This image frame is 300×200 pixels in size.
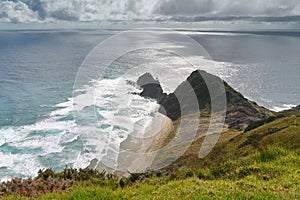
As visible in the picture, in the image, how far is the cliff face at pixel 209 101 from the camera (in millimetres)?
48812

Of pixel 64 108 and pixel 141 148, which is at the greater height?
pixel 141 148

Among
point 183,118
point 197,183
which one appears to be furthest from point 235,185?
point 183,118

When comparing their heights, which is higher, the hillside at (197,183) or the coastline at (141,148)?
the hillside at (197,183)

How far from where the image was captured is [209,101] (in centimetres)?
5609

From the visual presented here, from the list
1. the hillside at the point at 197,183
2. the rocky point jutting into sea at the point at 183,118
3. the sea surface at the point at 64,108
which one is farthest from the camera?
the sea surface at the point at 64,108

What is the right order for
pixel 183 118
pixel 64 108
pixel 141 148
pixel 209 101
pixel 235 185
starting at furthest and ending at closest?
pixel 64 108, pixel 209 101, pixel 183 118, pixel 141 148, pixel 235 185

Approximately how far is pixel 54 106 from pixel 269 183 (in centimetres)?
5887

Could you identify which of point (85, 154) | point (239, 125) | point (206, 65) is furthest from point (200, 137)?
point (206, 65)

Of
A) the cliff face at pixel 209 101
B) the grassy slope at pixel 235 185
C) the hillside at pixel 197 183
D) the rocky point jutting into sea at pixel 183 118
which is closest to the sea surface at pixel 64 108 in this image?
the rocky point jutting into sea at pixel 183 118

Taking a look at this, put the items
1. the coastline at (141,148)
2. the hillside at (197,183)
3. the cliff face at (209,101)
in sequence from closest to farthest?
1. the hillside at (197,183)
2. the coastline at (141,148)
3. the cliff face at (209,101)

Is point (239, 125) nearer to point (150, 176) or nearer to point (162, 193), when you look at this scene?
point (150, 176)

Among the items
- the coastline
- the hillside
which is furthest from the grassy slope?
the coastline

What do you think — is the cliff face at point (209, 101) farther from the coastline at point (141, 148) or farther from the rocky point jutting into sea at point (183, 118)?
the coastline at point (141, 148)

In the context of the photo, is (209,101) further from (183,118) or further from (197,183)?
(197,183)
